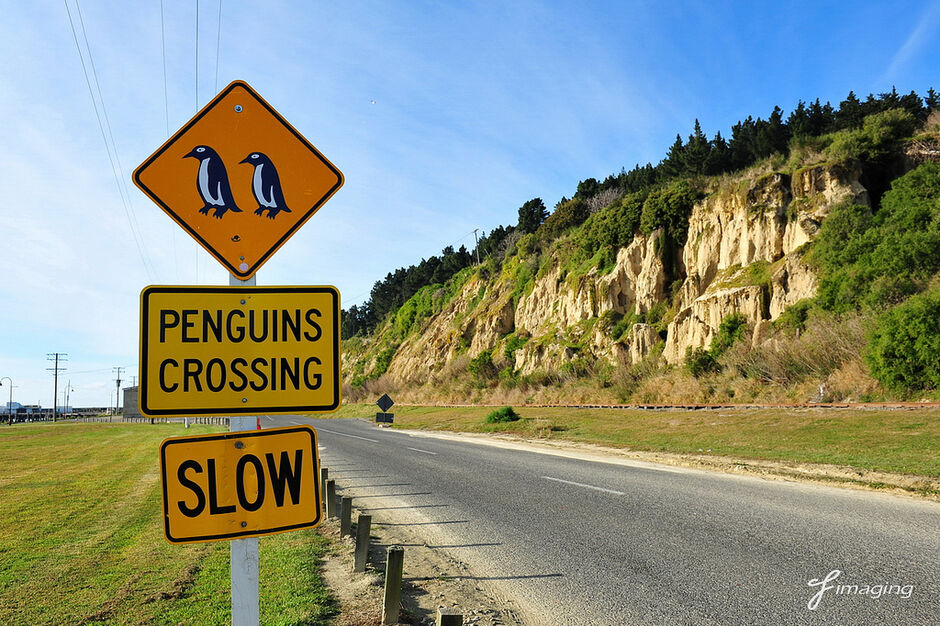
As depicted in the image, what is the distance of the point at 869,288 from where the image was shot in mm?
23922

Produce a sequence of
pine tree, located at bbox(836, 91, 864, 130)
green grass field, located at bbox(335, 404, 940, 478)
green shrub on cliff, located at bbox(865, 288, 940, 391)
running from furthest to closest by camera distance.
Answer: pine tree, located at bbox(836, 91, 864, 130), green shrub on cliff, located at bbox(865, 288, 940, 391), green grass field, located at bbox(335, 404, 940, 478)

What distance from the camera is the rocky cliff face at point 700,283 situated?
3002 centimetres

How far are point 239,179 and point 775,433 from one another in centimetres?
1852

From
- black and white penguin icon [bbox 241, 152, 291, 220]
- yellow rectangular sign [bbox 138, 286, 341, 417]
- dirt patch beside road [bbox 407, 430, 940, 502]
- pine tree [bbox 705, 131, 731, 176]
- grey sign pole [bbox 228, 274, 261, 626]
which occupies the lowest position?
dirt patch beside road [bbox 407, 430, 940, 502]

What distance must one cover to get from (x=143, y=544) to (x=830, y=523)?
9346mm

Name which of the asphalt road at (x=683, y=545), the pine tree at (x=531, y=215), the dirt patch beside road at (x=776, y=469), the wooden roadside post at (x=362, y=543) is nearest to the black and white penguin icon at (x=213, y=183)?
the asphalt road at (x=683, y=545)

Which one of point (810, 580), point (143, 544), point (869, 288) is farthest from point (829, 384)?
point (143, 544)

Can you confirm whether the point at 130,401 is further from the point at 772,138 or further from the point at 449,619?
the point at 449,619

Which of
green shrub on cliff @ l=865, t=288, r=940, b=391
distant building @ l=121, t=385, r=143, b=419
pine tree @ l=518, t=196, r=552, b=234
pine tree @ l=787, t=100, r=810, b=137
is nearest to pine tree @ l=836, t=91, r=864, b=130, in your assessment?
pine tree @ l=787, t=100, r=810, b=137

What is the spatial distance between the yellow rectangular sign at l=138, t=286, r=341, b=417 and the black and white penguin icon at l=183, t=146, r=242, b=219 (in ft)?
1.61

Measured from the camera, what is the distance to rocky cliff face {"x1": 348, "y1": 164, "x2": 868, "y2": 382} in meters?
30.0

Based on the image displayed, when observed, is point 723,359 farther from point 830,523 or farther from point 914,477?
point 830,523

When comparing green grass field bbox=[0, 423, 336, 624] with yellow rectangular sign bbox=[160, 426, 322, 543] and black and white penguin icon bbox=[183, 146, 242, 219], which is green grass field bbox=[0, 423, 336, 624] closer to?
yellow rectangular sign bbox=[160, 426, 322, 543]

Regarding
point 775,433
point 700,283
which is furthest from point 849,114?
point 775,433
